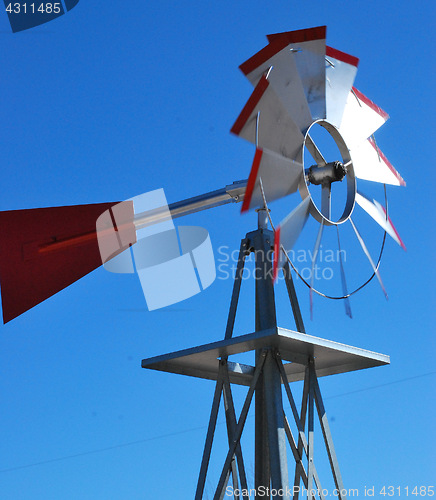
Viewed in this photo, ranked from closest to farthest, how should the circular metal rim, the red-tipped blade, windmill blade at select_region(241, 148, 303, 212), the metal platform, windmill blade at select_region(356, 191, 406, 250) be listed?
windmill blade at select_region(241, 148, 303, 212) < the metal platform < the circular metal rim < windmill blade at select_region(356, 191, 406, 250) < the red-tipped blade

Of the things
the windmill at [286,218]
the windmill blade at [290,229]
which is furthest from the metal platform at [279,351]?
the windmill blade at [290,229]

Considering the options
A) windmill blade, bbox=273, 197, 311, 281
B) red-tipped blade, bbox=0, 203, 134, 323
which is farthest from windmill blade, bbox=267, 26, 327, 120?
red-tipped blade, bbox=0, 203, 134, 323

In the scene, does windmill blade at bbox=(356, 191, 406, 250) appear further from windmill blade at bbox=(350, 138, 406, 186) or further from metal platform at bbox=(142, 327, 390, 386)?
metal platform at bbox=(142, 327, 390, 386)

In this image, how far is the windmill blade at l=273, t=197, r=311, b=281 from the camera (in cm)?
674

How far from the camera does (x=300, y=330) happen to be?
7.90 metres

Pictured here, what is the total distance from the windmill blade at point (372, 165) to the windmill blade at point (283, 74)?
1009 millimetres

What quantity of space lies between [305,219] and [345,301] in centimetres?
92

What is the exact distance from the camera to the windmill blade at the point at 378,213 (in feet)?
26.8

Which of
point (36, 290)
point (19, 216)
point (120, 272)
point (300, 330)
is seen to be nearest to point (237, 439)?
point (300, 330)

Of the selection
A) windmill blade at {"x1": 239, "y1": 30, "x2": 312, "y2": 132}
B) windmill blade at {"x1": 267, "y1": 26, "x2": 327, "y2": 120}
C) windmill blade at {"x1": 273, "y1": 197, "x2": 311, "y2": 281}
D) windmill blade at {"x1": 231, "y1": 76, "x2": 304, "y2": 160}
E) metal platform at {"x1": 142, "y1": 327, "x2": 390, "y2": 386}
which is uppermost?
windmill blade at {"x1": 267, "y1": 26, "x2": 327, "y2": 120}

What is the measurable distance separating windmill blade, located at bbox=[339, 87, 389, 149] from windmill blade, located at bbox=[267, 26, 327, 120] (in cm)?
57

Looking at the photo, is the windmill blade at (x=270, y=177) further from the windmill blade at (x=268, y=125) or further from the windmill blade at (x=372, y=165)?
the windmill blade at (x=372, y=165)

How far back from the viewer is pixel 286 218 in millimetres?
7000

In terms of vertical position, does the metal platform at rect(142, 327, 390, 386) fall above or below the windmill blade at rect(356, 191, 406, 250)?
below
